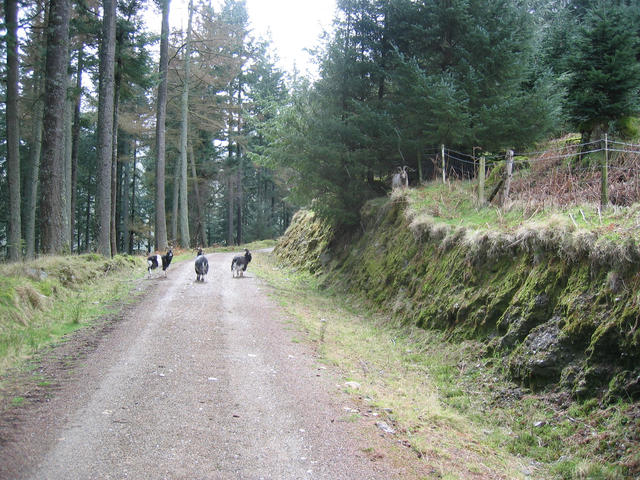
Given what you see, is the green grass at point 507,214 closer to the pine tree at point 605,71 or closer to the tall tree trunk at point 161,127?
the pine tree at point 605,71

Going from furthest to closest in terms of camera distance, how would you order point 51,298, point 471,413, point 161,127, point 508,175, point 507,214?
1. point 161,127
2. point 508,175
3. point 51,298
4. point 507,214
5. point 471,413

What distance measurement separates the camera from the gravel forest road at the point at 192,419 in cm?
392

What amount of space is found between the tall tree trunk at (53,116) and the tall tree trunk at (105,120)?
2.99m

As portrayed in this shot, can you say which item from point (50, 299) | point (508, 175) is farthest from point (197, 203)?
point (508, 175)

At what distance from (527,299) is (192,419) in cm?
541

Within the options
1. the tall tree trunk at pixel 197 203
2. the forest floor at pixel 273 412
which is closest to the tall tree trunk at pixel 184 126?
the tall tree trunk at pixel 197 203

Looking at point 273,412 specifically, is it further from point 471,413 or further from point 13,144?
point 13,144

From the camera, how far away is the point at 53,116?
12.5m

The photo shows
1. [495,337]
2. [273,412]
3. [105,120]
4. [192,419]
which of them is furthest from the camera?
[105,120]

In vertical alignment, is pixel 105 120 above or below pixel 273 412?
above

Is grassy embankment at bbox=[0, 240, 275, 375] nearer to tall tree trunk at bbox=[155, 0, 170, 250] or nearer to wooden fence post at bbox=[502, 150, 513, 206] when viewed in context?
wooden fence post at bbox=[502, 150, 513, 206]

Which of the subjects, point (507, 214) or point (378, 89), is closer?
point (507, 214)

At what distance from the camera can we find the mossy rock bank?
18.0 ft

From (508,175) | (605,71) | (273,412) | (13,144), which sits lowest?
(273,412)
